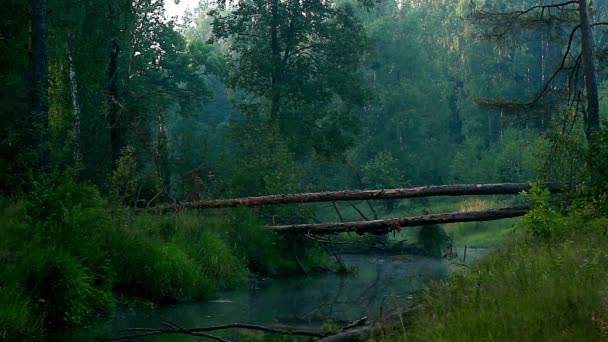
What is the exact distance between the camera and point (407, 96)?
54.4 m

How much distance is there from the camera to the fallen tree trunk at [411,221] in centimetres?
1380

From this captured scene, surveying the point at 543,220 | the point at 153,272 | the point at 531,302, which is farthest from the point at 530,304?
the point at 153,272

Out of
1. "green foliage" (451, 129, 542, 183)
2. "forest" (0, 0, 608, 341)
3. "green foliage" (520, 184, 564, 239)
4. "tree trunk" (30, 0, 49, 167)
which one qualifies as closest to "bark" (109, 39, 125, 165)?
"forest" (0, 0, 608, 341)

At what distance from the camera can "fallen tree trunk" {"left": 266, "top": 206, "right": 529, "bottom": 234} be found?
13.8 metres

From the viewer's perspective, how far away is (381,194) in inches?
590

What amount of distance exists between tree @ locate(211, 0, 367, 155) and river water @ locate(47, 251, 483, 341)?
16.6 m

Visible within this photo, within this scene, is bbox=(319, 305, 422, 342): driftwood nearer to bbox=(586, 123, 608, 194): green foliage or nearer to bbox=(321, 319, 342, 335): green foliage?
bbox=(321, 319, 342, 335): green foliage

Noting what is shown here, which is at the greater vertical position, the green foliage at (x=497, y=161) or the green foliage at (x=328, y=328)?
the green foliage at (x=328, y=328)

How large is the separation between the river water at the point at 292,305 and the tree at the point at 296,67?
54.5 feet

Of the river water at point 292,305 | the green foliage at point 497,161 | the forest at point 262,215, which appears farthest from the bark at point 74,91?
the green foliage at point 497,161

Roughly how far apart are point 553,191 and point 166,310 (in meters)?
8.14

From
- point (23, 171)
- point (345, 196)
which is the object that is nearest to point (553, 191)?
point (345, 196)

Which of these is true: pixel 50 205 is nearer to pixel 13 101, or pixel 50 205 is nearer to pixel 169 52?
pixel 13 101

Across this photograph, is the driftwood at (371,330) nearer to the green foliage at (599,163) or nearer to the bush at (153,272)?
the green foliage at (599,163)
